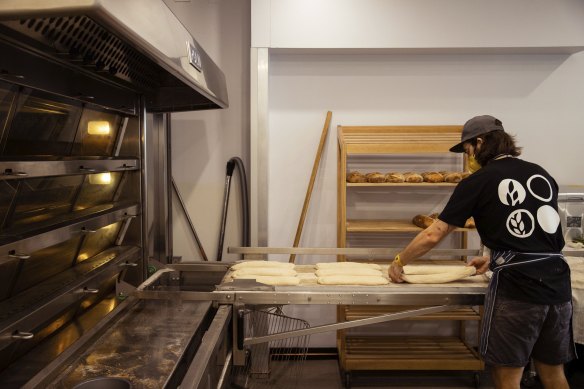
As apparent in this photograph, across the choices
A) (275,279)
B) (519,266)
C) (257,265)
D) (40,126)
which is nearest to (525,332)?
(519,266)

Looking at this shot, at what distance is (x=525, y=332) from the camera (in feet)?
6.41

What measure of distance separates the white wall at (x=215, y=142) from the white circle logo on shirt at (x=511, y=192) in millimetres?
1958

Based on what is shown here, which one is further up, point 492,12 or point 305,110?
point 492,12

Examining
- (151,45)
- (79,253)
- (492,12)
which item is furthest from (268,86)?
(151,45)

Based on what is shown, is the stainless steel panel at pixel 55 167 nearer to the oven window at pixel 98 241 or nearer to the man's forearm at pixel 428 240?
the oven window at pixel 98 241

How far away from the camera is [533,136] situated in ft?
11.2

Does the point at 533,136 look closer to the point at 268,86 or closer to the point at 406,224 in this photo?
the point at 406,224

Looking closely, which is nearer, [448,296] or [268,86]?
[448,296]

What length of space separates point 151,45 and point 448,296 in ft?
5.07

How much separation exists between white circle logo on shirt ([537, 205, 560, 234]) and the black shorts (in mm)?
337

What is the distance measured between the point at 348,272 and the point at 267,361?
3.36ft

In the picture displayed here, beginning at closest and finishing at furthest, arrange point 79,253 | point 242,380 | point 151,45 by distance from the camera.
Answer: point 151,45 < point 79,253 < point 242,380

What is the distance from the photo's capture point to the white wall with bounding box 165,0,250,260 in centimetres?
335

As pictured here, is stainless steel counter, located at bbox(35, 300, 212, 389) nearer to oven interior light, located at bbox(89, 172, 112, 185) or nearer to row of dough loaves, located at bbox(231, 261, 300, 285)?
row of dough loaves, located at bbox(231, 261, 300, 285)
